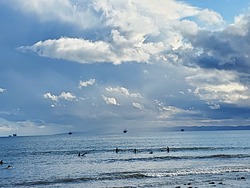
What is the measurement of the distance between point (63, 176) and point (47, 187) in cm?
972

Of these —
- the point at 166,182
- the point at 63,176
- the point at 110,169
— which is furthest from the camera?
the point at 110,169

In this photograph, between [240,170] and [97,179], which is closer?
[97,179]

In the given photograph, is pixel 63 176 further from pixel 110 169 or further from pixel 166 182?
pixel 166 182

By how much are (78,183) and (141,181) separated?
8.47 meters

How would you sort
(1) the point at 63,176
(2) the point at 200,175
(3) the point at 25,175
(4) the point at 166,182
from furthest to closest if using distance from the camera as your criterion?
(3) the point at 25,175 → (1) the point at 63,176 → (2) the point at 200,175 → (4) the point at 166,182

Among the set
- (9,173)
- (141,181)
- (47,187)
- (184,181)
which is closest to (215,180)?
(184,181)

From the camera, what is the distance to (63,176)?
6253cm

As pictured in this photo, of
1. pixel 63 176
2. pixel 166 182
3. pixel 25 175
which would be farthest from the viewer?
pixel 25 175

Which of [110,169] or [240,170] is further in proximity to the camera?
[110,169]

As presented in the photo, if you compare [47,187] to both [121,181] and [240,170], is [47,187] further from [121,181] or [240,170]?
[240,170]

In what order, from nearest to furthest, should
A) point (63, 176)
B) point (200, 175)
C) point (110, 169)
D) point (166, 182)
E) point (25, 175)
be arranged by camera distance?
point (166, 182), point (200, 175), point (63, 176), point (25, 175), point (110, 169)

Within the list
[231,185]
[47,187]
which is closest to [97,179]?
[47,187]

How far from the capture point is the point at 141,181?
178 feet

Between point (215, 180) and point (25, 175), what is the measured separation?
31.5 m
